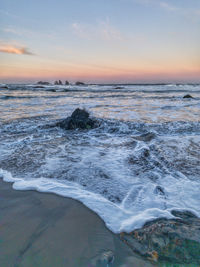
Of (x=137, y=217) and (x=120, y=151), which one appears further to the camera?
(x=120, y=151)

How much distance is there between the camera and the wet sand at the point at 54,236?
3.97 feet

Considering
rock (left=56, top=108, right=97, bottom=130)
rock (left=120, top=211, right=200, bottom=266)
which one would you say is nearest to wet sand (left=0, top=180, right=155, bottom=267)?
rock (left=120, top=211, right=200, bottom=266)

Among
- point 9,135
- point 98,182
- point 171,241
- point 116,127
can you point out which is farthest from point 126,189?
point 9,135

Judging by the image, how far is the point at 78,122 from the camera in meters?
5.72

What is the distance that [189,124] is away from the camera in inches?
233

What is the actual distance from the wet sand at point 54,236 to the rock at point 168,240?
9 centimetres

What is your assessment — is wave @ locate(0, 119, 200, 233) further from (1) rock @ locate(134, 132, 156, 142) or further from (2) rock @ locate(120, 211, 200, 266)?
(2) rock @ locate(120, 211, 200, 266)

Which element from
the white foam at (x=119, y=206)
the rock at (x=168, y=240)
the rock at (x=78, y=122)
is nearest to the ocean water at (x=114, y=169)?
the white foam at (x=119, y=206)

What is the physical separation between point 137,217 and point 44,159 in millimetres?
2096

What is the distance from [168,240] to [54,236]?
984mm

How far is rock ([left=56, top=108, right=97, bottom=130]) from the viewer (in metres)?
5.64

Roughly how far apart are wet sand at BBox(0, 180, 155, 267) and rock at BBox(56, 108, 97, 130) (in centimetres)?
381

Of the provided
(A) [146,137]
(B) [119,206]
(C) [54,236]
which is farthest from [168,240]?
(A) [146,137]

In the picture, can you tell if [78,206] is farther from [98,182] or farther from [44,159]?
[44,159]
